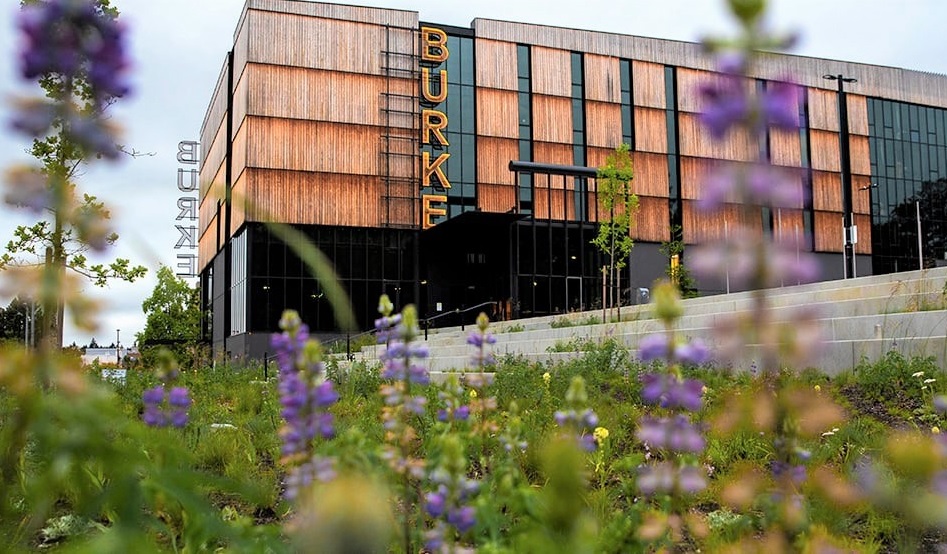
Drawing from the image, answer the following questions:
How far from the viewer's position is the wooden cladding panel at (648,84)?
129 feet

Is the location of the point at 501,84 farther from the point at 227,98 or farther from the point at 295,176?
the point at 227,98

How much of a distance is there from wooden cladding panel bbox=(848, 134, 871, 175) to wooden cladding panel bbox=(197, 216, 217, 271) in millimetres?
36262

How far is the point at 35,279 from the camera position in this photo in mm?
861

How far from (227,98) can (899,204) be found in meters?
37.6

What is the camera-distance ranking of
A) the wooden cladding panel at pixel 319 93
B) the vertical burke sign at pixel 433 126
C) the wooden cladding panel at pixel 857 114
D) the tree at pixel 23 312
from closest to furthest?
the tree at pixel 23 312, the wooden cladding panel at pixel 319 93, the vertical burke sign at pixel 433 126, the wooden cladding panel at pixel 857 114

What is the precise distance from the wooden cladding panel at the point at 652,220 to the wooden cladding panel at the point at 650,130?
267 cm

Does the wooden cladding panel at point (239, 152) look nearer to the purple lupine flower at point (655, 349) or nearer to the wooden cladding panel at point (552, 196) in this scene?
the wooden cladding panel at point (552, 196)

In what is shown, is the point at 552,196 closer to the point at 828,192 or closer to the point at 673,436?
the point at 828,192

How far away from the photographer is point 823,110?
42.2m

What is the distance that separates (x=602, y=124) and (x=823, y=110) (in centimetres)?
1347

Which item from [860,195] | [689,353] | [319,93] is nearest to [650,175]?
[860,195]

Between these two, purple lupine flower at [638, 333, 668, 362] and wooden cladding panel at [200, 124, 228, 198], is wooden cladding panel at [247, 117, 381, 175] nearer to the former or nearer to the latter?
wooden cladding panel at [200, 124, 228, 198]

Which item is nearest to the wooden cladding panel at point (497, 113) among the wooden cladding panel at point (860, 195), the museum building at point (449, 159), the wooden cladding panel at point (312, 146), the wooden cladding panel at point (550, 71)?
the museum building at point (449, 159)

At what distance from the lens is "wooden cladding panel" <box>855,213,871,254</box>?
4150cm
